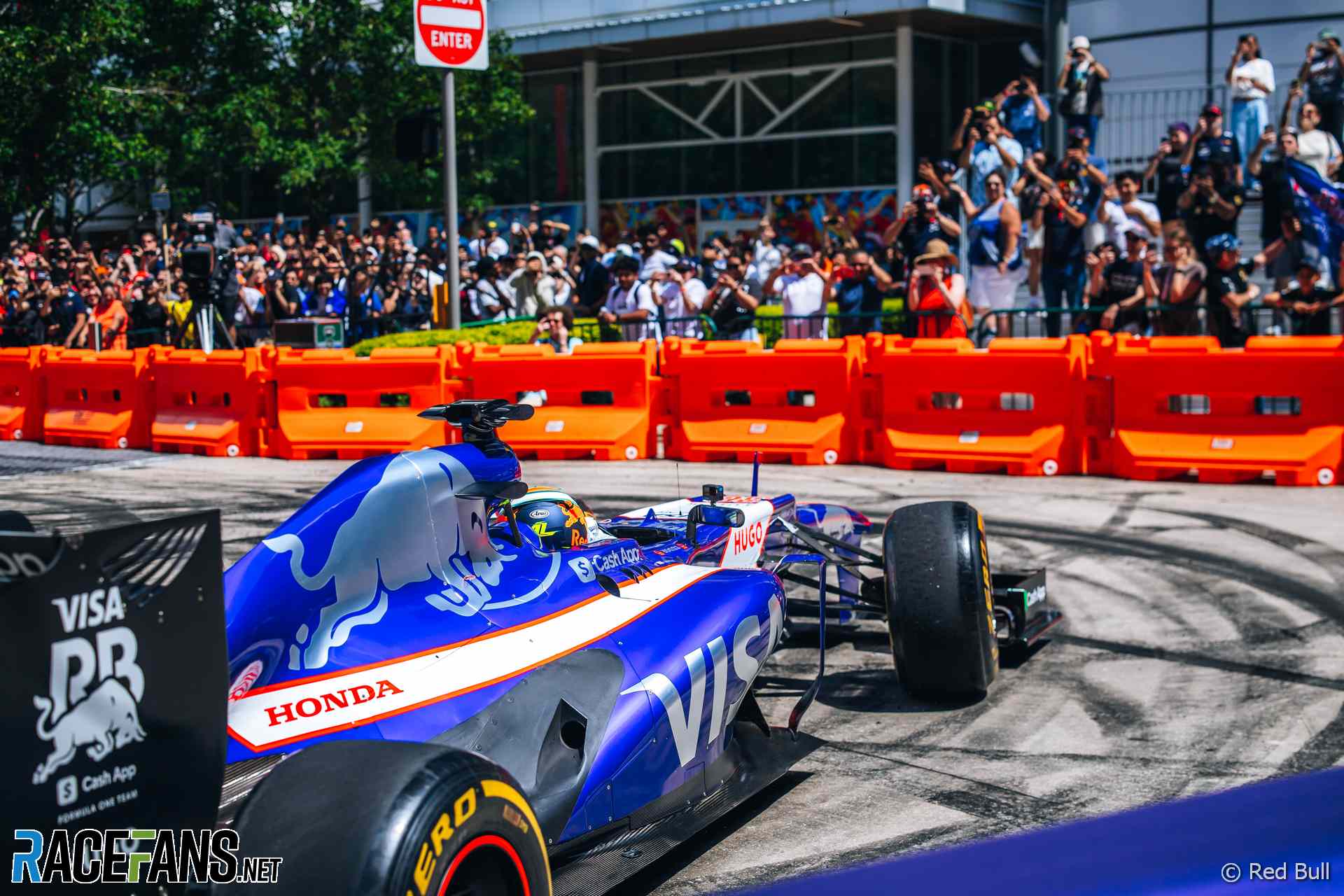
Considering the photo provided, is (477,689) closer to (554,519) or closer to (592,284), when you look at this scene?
(554,519)

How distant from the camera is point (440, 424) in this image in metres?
14.9

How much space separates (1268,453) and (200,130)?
24666 millimetres

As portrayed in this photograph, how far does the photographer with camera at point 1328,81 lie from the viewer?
16656 millimetres

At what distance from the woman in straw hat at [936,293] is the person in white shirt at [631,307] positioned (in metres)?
3.52

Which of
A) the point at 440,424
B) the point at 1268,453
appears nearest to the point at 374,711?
the point at 1268,453

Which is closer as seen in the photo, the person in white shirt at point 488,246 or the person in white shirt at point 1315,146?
the person in white shirt at point 1315,146

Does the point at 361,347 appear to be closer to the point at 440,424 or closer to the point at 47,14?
the point at 440,424

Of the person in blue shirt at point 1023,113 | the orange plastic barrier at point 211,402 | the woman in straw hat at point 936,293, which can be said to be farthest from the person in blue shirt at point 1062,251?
the orange plastic barrier at point 211,402

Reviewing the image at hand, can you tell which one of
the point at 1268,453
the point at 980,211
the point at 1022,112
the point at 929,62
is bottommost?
the point at 1268,453

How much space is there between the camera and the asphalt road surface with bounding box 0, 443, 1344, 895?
5184mm

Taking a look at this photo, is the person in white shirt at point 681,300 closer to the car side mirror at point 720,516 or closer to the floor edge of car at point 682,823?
the car side mirror at point 720,516

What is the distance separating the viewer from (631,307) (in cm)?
1742

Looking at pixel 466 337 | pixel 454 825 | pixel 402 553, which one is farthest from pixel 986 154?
pixel 454 825

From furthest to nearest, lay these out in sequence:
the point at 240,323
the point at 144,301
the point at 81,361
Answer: the point at 144,301, the point at 240,323, the point at 81,361
